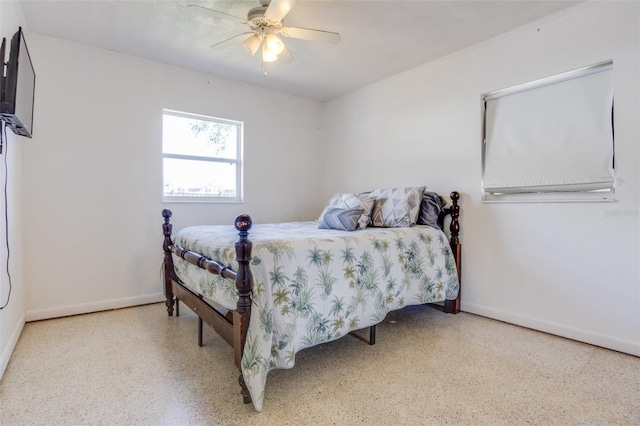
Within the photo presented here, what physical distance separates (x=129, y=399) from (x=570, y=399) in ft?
7.34

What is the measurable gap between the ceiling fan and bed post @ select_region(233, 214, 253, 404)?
129cm

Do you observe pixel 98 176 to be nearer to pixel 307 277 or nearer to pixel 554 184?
pixel 307 277

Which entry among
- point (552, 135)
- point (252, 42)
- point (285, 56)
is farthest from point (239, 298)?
point (552, 135)

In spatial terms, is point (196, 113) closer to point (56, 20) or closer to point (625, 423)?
point (56, 20)

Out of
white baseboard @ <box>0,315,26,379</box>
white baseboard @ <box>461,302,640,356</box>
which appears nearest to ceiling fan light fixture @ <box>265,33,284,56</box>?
white baseboard @ <box>0,315,26,379</box>

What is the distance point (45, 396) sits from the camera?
163 cm

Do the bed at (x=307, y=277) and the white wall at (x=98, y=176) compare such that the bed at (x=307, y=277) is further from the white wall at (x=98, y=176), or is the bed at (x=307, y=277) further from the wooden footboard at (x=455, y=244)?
the white wall at (x=98, y=176)

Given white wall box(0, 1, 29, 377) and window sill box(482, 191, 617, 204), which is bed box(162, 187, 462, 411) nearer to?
window sill box(482, 191, 617, 204)

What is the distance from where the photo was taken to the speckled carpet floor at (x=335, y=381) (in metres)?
1.49

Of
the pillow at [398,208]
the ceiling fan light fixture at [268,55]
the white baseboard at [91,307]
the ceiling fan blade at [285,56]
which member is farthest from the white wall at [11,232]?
the pillow at [398,208]

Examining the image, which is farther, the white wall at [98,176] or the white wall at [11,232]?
the white wall at [98,176]

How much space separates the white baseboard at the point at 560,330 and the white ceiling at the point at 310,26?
235 centimetres

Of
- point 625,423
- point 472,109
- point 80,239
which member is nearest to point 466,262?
point 472,109

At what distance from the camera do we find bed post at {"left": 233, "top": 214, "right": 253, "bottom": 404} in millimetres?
1523
